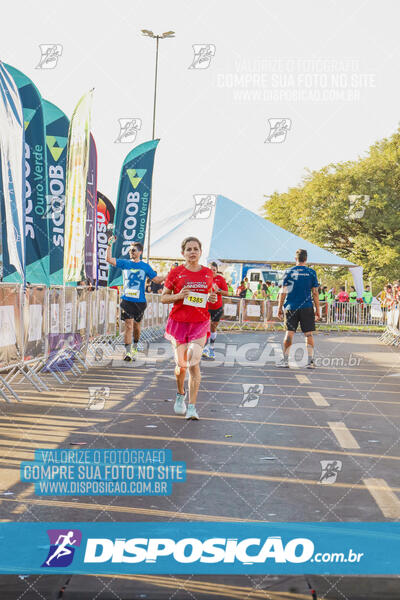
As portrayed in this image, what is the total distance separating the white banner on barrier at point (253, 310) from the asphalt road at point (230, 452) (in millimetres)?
19232

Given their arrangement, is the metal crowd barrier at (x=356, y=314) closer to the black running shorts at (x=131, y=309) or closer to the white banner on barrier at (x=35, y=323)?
the black running shorts at (x=131, y=309)

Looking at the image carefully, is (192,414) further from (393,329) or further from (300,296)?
(393,329)

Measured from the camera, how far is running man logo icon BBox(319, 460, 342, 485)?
19.3 ft

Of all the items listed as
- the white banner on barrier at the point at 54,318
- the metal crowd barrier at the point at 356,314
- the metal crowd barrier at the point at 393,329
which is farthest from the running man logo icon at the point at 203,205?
the white banner on barrier at the point at 54,318

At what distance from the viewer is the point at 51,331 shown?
11781 mm

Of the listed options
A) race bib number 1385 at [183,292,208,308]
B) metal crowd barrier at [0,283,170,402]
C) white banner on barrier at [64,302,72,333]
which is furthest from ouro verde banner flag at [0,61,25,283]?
race bib number 1385 at [183,292,208,308]

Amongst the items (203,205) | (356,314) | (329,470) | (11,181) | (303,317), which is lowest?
(356,314)

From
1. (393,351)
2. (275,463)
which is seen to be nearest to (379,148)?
(393,351)

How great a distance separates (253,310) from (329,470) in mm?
26979

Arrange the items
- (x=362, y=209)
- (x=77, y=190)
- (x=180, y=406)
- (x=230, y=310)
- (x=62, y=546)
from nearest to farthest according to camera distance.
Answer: (x=62, y=546), (x=180, y=406), (x=77, y=190), (x=230, y=310), (x=362, y=209)

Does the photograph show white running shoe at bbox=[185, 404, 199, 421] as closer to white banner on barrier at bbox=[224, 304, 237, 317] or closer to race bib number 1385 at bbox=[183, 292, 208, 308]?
race bib number 1385 at bbox=[183, 292, 208, 308]

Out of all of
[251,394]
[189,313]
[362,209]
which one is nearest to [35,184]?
[251,394]

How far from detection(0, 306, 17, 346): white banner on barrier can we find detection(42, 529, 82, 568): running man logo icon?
5294 mm

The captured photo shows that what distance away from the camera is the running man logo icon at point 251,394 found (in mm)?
10062
